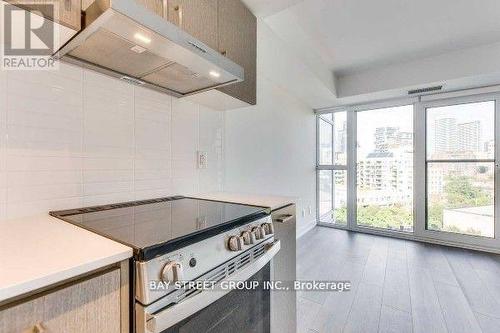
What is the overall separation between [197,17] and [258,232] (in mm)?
1007

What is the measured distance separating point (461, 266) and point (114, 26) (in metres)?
3.59

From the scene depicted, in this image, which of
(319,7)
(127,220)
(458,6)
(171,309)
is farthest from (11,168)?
(458,6)

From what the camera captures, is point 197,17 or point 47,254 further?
point 197,17

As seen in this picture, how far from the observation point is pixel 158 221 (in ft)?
2.90

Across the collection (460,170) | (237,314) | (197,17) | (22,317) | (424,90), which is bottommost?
(237,314)

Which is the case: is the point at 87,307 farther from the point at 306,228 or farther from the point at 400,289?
the point at 306,228

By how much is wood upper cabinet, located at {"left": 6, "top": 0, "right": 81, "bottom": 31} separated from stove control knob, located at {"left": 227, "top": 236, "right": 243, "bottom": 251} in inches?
33.7

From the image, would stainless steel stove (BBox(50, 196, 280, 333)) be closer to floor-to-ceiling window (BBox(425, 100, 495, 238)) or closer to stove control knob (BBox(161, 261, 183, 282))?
stove control knob (BBox(161, 261, 183, 282))

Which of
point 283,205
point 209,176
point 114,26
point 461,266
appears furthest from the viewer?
point 461,266

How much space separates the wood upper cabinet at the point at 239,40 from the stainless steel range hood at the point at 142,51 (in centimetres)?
23

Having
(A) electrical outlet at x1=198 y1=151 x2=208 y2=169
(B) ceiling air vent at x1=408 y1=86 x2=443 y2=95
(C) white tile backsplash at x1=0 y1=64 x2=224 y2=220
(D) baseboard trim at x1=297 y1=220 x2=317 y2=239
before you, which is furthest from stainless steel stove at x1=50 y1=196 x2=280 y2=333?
(B) ceiling air vent at x1=408 y1=86 x2=443 y2=95

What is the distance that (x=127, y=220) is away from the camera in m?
0.89

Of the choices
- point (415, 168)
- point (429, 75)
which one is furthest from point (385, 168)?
point (429, 75)

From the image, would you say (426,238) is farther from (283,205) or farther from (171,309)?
(171,309)
